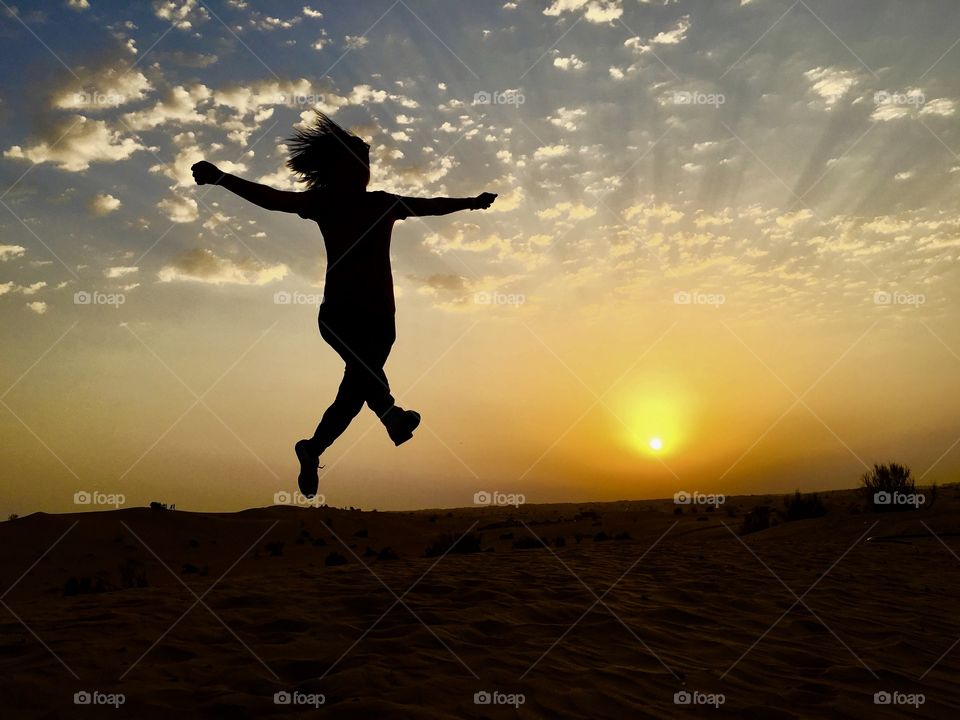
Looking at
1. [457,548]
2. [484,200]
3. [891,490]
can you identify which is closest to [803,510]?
[891,490]

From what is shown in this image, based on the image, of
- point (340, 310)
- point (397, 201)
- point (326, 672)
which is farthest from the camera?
point (326, 672)

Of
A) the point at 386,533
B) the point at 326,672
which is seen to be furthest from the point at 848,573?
the point at 386,533

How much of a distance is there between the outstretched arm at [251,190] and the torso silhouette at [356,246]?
83 mm

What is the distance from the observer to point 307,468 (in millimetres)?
3309

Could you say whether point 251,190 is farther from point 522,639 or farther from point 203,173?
point 522,639

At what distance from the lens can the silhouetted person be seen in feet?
10.5

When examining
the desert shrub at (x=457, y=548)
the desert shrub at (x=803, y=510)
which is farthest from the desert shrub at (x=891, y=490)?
the desert shrub at (x=457, y=548)

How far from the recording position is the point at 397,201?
11.9 feet

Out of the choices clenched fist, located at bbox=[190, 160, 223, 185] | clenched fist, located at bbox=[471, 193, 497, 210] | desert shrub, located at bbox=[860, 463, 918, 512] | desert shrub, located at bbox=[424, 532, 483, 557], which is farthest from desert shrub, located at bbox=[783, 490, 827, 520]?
clenched fist, located at bbox=[190, 160, 223, 185]

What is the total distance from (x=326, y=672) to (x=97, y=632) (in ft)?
8.33

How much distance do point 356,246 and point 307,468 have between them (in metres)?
1.20

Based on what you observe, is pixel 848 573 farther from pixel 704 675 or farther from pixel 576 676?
pixel 576 676

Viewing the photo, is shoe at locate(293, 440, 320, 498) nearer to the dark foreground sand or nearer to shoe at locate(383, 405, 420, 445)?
shoe at locate(383, 405, 420, 445)

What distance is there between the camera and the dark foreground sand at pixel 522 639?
4398mm
